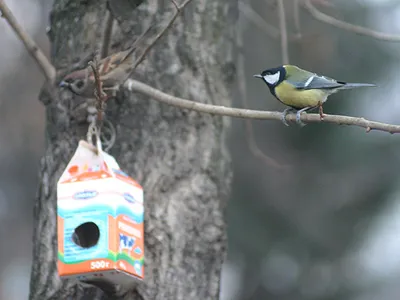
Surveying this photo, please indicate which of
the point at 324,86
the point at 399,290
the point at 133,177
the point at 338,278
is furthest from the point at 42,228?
the point at 399,290

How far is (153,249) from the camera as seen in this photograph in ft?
8.10

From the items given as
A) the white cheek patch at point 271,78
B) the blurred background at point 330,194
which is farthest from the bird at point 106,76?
the blurred background at point 330,194

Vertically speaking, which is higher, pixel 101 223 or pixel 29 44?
pixel 29 44

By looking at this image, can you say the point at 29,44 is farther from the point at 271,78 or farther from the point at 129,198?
the point at 271,78

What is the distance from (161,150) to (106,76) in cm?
29

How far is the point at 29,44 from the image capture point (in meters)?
2.56

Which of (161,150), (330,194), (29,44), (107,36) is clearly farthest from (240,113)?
(330,194)

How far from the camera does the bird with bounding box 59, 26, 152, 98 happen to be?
8.05ft

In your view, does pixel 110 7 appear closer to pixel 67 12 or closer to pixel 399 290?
pixel 67 12

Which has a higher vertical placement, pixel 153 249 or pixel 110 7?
pixel 110 7

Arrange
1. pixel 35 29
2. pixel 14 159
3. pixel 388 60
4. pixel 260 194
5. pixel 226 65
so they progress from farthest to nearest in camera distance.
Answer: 1. pixel 14 159
2. pixel 35 29
3. pixel 260 194
4. pixel 388 60
5. pixel 226 65

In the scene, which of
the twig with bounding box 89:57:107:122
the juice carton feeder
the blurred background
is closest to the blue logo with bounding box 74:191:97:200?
the juice carton feeder

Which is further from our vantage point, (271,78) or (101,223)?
(271,78)

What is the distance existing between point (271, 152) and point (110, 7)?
134 inches
